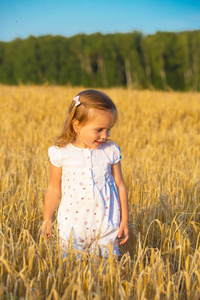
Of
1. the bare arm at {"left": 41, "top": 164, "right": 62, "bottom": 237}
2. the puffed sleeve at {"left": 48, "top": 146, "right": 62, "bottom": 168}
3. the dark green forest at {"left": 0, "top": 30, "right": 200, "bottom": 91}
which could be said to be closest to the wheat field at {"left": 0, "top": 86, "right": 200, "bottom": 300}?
the bare arm at {"left": 41, "top": 164, "right": 62, "bottom": 237}

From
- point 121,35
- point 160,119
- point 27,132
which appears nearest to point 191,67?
point 121,35

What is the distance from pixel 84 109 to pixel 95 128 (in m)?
0.09

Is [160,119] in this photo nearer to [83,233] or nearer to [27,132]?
[27,132]

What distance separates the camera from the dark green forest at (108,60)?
19.5 m

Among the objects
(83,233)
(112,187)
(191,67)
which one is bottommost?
(83,233)

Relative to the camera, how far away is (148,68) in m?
20.2

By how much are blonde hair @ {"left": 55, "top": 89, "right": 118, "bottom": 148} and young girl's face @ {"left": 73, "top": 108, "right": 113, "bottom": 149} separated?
2 centimetres

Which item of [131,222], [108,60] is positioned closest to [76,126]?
[131,222]

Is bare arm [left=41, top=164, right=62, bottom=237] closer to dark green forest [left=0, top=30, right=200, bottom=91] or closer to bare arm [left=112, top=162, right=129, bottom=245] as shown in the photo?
bare arm [left=112, top=162, right=129, bottom=245]

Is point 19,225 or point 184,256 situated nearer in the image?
point 184,256

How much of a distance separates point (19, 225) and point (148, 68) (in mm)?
19290

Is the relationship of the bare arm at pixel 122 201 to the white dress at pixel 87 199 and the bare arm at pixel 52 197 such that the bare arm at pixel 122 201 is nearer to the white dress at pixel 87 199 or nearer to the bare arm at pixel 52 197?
the white dress at pixel 87 199

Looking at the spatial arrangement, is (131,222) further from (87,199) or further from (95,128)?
(95,128)

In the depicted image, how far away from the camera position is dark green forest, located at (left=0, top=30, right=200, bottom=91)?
1953cm
